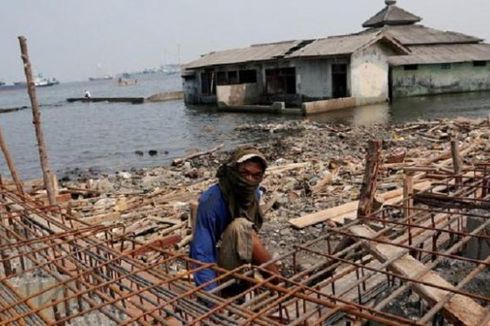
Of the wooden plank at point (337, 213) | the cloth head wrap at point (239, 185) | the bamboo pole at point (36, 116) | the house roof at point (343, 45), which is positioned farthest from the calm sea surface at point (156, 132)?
the cloth head wrap at point (239, 185)

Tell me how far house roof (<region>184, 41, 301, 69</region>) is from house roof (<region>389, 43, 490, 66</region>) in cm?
697

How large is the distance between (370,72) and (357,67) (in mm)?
1167

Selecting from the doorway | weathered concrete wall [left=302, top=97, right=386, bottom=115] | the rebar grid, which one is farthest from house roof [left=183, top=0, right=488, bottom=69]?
the rebar grid

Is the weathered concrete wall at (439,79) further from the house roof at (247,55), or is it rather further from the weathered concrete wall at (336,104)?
the house roof at (247,55)

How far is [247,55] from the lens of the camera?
33.8 meters

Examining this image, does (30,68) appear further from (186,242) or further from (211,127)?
(211,127)

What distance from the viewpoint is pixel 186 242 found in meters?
7.43

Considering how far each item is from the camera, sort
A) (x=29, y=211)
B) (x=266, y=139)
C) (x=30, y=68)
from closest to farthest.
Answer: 1. (x=29, y=211)
2. (x=30, y=68)
3. (x=266, y=139)

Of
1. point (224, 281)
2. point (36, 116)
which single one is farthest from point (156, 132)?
point (224, 281)

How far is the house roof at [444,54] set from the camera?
30000 millimetres

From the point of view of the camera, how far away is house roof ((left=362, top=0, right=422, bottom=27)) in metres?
36.8

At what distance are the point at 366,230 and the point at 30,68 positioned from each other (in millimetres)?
7045

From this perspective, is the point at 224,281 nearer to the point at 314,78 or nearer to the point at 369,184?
the point at 369,184

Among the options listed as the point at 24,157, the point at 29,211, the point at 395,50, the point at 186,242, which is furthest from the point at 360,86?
the point at 29,211
